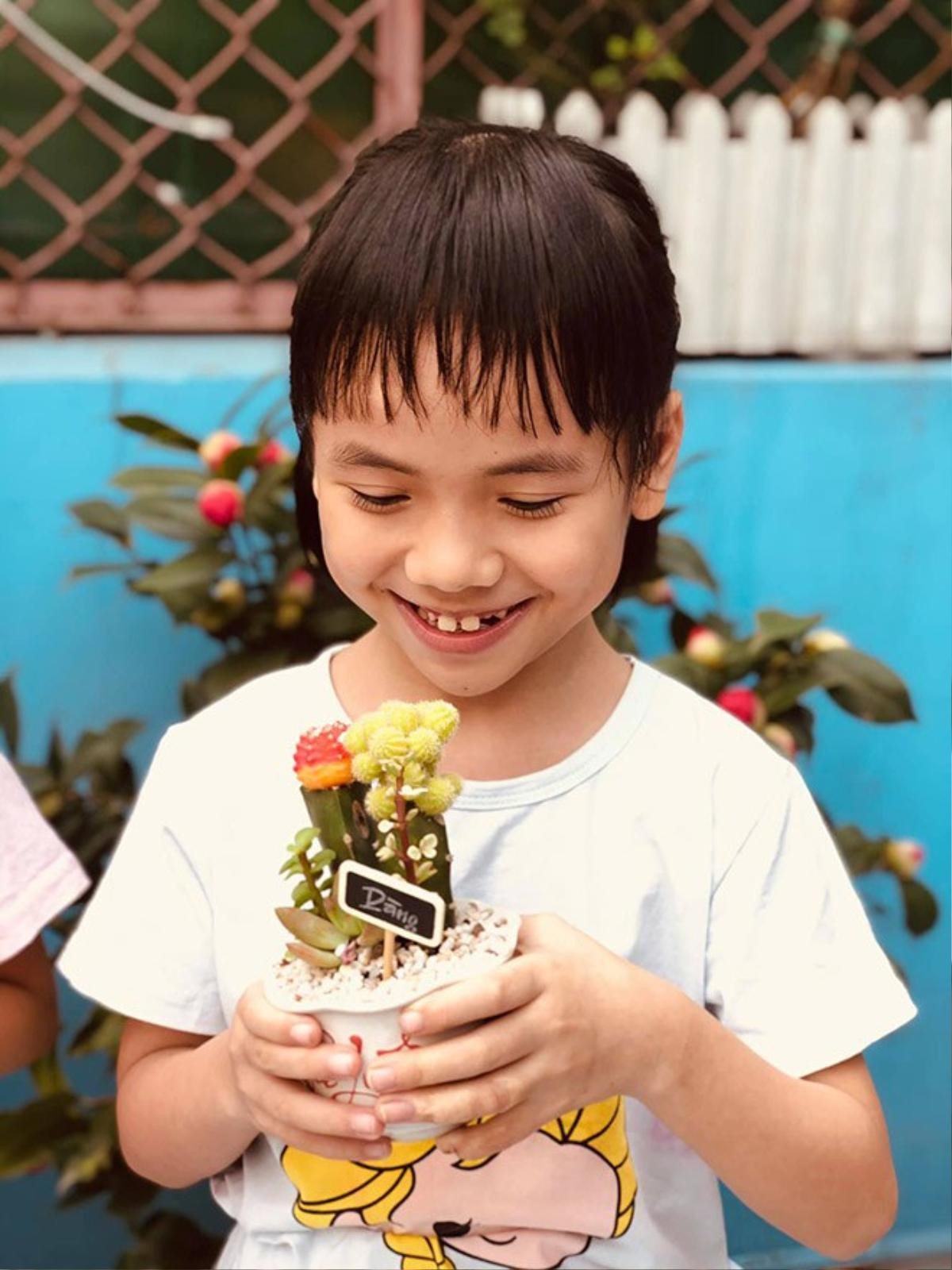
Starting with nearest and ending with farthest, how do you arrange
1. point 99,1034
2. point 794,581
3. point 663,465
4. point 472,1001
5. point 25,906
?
point 472,1001, point 663,465, point 25,906, point 99,1034, point 794,581

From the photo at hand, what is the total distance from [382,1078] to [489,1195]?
0.90ft

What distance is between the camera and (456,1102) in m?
0.82

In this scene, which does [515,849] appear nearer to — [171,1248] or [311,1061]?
[311,1061]

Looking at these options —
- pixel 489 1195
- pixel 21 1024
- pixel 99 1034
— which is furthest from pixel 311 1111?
pixel 99 1034

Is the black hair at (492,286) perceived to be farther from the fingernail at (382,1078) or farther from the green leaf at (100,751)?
the green leaf at (100,751)

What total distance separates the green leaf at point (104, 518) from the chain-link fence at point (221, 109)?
0.37 meters

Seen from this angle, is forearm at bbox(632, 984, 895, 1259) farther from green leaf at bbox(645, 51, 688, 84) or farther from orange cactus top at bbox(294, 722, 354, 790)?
green leaf at bbox(645, 51, 688, 84)

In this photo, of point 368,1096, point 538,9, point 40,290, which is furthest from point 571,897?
point 538,9

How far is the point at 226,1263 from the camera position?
3.78 feet

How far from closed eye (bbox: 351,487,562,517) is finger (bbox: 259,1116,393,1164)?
0.35 m

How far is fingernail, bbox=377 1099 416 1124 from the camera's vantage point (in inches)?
32.0

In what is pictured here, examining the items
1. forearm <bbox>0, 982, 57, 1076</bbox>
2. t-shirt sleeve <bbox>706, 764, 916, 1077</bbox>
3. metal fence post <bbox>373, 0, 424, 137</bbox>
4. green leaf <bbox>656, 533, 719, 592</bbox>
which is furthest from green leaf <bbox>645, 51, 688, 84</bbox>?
forearm <bbox>0, 982, 57, 1076</bbox>

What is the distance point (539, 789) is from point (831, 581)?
946mm

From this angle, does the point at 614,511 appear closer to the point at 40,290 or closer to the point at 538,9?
the point at 40,290
